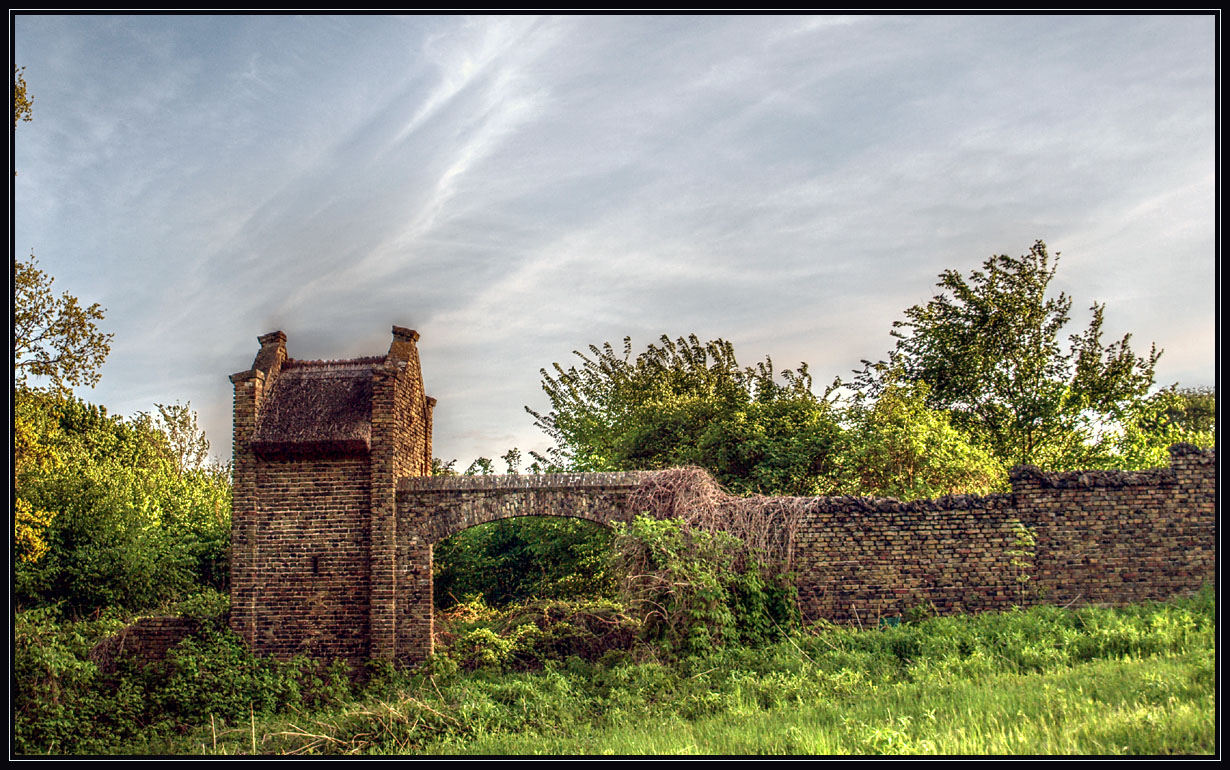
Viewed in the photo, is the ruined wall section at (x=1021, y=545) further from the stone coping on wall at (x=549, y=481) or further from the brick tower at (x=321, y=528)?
the brick tower at (x=321, y=528)

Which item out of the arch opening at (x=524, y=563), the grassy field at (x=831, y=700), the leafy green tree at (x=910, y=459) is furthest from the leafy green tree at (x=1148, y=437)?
the arch opening at (x=524, y=563)

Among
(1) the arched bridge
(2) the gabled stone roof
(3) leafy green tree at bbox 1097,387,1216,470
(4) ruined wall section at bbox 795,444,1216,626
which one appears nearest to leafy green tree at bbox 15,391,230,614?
(2) the gabled stone roof

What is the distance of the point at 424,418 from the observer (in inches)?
660

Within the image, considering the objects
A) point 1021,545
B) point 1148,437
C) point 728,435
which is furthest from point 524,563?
point 1148,437

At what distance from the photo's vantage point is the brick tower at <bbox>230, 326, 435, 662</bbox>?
13.9m

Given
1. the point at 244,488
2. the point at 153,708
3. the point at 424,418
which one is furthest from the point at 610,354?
the point at 153,708

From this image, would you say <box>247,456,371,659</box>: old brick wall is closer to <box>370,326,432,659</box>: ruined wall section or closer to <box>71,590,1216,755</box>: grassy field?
<box>370,326,432,659</box>: ruined wall section

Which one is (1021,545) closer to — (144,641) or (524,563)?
(524,563)

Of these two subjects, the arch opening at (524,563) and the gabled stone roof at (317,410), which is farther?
the arch opening at (524,563)

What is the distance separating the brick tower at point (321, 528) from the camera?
13883 mm

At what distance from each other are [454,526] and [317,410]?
304cm

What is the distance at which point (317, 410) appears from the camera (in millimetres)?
14484

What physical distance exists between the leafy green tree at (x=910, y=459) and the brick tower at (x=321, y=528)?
31.8 ft

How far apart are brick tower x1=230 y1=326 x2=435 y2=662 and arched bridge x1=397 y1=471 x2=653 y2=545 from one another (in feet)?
1.19
